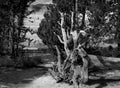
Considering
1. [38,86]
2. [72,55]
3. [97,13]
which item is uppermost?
[97,13]

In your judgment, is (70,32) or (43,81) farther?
(70,32)

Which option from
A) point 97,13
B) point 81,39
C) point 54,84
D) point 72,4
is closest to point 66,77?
point 54,84

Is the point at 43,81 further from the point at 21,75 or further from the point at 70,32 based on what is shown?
the point at 70,32

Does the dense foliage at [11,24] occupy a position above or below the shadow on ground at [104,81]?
above

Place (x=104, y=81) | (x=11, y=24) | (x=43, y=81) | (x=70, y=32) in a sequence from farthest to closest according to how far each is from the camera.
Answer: (x=11, y=24), (x=70, y=32), (x=43, y=81), (x=104, y=81)

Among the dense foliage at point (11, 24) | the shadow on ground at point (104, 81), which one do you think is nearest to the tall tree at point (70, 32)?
the shadow on ground at point (104, 81)

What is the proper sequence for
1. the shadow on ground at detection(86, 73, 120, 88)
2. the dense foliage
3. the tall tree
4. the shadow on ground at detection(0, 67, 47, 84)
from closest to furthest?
the tall tree
the shadow on ground at detection(86, 73, 120, 88)
the shadow on ground at detection(0, 67, 47, 84)
the dense foliage

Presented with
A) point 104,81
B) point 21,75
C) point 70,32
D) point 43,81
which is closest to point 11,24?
point 21,75

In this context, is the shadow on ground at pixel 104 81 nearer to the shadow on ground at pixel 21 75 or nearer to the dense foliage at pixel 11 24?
the shadow on ground at pixel 21 75

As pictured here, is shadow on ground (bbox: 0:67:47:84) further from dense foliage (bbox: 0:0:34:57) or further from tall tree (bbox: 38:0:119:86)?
dense foliage (bbox: 0:0:34:57)

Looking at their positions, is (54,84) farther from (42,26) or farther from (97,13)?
(97,13)

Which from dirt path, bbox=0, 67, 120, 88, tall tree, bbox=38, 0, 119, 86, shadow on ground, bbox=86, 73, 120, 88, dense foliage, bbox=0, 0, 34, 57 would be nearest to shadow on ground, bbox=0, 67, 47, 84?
dirt path, bbox=0, 67, 120, 88

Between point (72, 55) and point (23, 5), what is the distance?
8.56 meters

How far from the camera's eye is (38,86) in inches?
540
